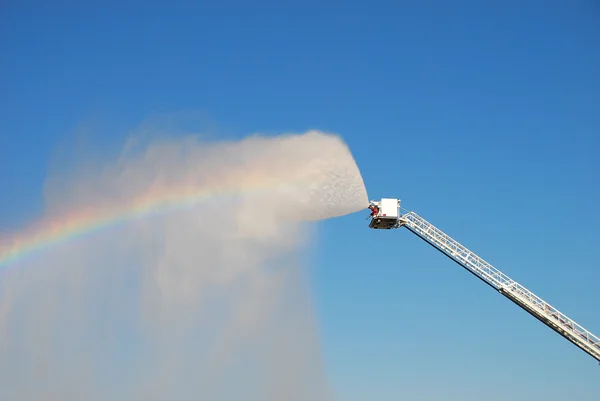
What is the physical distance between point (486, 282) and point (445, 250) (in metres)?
4.52

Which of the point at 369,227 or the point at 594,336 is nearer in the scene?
the point at 594,336

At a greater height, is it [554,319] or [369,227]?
[369,227]

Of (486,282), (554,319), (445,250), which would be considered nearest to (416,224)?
(445,250)

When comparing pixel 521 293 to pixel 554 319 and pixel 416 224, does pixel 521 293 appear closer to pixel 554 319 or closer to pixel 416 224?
pixel 554 319

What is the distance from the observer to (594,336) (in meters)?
57.8

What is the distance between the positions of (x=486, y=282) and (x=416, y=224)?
798 cm

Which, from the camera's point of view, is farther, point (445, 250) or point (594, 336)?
point (445, 250)

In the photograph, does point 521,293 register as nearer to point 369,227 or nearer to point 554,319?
point 554,319

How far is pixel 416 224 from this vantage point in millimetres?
61844

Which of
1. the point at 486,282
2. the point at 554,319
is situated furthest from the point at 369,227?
the point at 554,319

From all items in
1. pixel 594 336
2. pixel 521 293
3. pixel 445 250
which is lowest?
pixel 594 336

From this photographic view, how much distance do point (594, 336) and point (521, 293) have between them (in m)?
6.78

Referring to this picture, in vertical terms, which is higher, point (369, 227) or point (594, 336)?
point (369, 227)

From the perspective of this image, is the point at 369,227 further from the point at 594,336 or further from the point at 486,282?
the point at 594,336
